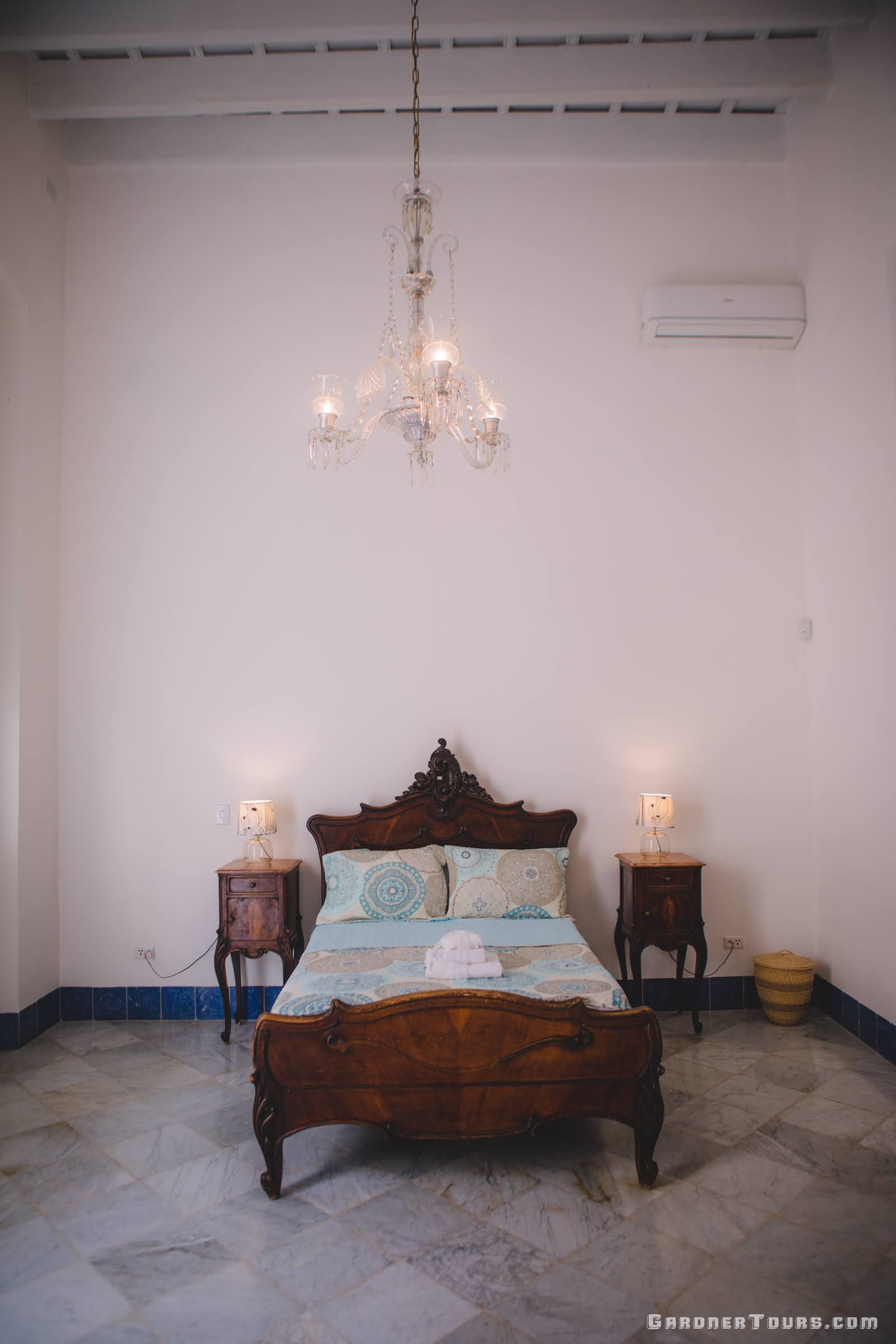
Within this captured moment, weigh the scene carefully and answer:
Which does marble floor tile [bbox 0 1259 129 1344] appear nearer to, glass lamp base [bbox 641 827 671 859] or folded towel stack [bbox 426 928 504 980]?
folded towel stack [bbox 426 928 504 980]

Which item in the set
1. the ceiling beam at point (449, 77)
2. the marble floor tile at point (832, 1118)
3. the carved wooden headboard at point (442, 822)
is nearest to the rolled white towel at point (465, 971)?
the carved wooden headboard at point (442, 822)

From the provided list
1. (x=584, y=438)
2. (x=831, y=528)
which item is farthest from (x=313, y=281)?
(x=831, y=528)

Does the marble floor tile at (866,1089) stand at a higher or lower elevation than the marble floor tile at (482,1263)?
lower

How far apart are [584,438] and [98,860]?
3.62m

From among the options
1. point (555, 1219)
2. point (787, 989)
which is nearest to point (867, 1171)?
point (555, 1219)

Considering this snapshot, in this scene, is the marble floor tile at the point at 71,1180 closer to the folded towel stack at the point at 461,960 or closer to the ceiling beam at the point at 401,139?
the folded towel stack at the point at 461,960

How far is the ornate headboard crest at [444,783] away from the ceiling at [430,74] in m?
3.39

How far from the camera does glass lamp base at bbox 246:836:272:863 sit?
438 cm

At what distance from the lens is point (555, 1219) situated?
2.53 meters

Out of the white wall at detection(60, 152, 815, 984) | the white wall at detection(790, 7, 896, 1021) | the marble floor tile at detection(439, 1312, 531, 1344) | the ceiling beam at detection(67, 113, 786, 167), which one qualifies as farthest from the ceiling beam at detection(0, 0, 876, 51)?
the marble floor tile at detection(439, 1312, 531, 1344)

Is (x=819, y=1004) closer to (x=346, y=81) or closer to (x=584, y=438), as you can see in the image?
(x=584, y=438)

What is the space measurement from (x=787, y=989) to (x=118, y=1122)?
3.22m

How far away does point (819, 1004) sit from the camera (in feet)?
14.4

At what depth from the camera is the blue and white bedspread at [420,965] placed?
2.99m
